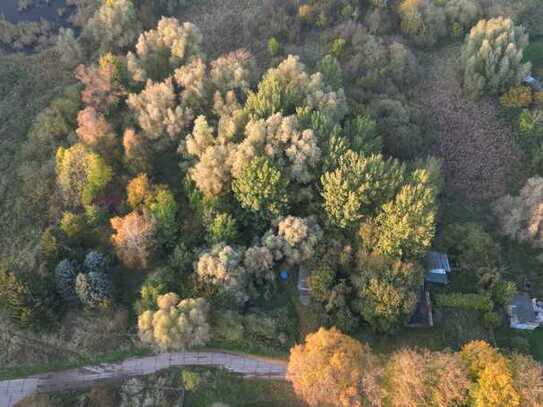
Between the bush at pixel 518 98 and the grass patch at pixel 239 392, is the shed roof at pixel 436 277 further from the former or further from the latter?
the bush at pixel 518 98

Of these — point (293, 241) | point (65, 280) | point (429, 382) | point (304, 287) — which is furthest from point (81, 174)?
point (429, 382)

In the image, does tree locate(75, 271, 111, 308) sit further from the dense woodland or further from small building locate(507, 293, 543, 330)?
small building locate(507, 293, 543, 330)

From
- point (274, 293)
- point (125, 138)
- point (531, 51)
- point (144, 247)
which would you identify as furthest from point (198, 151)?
point (531, 51)

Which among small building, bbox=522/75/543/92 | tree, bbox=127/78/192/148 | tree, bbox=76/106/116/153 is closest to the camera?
tree, bbox=76/106/116/153

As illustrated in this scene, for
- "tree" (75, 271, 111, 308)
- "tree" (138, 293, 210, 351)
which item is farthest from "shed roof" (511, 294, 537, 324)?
"tree" (75, 271, 111, 308)

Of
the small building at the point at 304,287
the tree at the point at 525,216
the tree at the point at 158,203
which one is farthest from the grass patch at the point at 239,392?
the tree at the point at 525,216

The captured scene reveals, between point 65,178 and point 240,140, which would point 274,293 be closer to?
point 240,140
